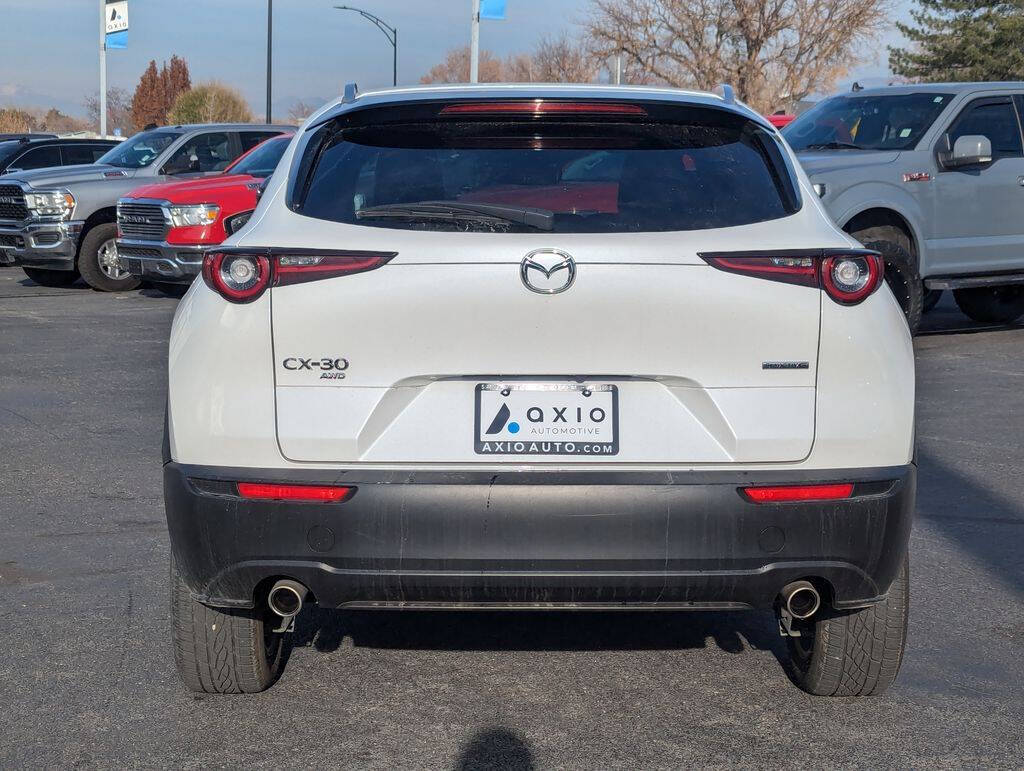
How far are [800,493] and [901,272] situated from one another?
25.2 feet

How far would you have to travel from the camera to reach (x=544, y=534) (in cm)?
341

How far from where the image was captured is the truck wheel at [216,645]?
152 inches

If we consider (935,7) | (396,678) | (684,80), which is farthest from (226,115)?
(396,678)

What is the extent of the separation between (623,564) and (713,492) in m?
0.29

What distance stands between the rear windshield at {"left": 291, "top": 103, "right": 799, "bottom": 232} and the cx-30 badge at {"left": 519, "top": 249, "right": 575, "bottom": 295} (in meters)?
0.11

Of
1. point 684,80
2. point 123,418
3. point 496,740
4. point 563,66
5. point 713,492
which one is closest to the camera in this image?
point 713,492

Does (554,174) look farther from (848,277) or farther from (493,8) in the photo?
(493,8)

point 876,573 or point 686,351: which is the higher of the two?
point 686,351

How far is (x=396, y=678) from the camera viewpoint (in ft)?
13.9

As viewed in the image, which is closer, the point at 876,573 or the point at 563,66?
the point at 876,573

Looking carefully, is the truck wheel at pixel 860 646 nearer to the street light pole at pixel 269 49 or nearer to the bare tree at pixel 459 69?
the street light pole at pixel 269 49

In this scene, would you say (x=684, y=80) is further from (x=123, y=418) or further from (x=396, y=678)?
(x=396, y=678)

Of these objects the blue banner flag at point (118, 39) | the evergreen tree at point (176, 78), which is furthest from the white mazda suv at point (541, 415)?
the evergreen tree at point (176, 78)

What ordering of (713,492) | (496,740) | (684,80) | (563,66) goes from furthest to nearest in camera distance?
(563,66), (684,80), (496,740), (713,492)
